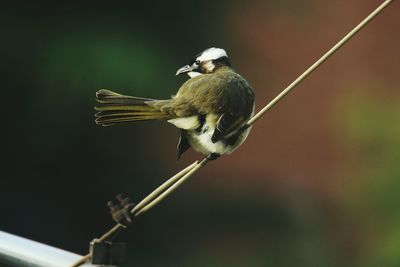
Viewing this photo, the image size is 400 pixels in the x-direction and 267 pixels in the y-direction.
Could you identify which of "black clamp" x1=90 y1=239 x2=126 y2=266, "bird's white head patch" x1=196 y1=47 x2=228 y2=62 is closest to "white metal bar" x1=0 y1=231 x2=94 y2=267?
"black clamp" x1=90 y1=239 x2=126 y2=266

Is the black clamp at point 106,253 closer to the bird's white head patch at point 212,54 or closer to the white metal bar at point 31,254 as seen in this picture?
the white metal bar at point 31,254

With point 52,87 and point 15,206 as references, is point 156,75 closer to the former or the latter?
point 52,87

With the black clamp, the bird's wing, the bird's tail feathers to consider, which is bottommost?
the black clamp

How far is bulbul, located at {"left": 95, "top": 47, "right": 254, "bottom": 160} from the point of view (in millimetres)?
406

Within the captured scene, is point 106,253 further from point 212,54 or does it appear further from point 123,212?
point 212,54

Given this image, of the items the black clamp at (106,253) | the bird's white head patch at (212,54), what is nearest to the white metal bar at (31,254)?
the black clamp at (106,253)

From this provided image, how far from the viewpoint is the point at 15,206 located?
7.27ft

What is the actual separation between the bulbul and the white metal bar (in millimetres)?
67

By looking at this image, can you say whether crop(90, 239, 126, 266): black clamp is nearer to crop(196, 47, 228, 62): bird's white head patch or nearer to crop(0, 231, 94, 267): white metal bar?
crop(0, 231, 94, 267): white metal bar

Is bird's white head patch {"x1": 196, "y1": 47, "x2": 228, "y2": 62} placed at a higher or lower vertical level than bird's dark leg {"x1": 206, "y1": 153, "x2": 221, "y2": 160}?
higher

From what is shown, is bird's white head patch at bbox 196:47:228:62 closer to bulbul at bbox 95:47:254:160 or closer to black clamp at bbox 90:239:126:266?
bulbul at bbox 95:47:254:160

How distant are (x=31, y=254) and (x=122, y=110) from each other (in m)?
0.08

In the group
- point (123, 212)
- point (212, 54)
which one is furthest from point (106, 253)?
point (212, 54)

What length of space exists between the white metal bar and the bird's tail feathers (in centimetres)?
7
